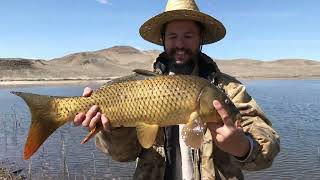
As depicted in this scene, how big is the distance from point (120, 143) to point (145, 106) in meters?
0.56

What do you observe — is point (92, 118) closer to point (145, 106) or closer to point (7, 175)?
point (145, 106)

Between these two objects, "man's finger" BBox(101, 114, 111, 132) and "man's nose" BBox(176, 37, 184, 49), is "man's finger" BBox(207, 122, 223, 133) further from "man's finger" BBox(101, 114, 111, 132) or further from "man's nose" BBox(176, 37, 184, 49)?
"man's nose" BBox(176, 37, 184, 49)

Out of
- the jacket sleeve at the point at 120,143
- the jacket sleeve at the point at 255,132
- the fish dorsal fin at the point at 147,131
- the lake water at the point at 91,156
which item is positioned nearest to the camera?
the fish dorsal fin at the point at 147,131

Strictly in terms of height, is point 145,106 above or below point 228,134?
above

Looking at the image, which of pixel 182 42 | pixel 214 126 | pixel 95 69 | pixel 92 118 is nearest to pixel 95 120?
pixel 92 118

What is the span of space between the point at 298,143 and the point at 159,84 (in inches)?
364

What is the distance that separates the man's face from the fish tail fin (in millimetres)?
917

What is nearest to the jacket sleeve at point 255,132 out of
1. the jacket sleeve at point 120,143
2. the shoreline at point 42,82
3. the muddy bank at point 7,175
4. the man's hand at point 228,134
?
the man's hand at point 228,134

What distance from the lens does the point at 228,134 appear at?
290cm

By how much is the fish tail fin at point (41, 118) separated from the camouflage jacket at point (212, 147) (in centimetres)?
38

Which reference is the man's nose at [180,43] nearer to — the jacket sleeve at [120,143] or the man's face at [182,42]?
the man's face at [182,42]

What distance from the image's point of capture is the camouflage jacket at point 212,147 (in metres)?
3.31

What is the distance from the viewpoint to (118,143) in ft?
11.7

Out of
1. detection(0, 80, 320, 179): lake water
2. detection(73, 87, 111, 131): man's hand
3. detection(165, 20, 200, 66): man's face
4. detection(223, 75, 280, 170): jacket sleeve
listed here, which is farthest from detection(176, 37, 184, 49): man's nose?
detection(0, 80, 320, 179): lake water
